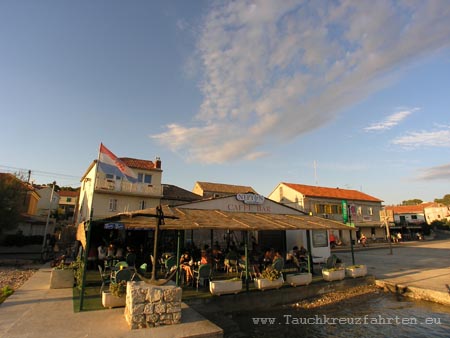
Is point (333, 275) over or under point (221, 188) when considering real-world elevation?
under

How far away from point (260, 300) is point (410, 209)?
7793 cm

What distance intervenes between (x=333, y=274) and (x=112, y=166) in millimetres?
10247

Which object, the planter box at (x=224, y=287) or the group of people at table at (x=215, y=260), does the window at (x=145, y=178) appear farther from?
the planter box at (x=224, y=287)

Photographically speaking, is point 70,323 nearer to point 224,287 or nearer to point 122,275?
point 122,275

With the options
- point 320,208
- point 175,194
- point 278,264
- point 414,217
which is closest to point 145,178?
point 175,194

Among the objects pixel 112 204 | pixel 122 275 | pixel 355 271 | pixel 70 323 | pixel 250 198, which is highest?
pixel 112 204

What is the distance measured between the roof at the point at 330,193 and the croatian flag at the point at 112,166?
29942mm

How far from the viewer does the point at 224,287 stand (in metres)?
9.05

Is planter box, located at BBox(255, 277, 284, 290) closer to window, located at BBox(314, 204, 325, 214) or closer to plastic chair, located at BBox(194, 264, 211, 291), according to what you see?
plastic chair, located at BBox(194, 264, 211, 291)

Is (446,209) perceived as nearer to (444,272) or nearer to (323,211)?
(323,211)

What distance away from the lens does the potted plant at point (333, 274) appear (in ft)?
38.4

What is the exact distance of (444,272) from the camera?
14836 millimetres

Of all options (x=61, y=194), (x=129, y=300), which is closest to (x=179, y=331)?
(x=129, y=300)

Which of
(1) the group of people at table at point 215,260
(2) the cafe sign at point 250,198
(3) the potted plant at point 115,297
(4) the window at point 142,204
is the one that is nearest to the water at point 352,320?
(1) the group of people at table at point 215,260
